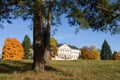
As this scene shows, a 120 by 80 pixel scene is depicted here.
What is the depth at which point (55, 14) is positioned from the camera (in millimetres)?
16891

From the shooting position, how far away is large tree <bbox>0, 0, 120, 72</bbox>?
16500 mm

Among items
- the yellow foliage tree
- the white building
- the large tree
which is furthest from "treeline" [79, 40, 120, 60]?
the large tree

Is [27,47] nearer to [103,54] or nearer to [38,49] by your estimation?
[103,54]

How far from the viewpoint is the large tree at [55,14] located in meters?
16.5

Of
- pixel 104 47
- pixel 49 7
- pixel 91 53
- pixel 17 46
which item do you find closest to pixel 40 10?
pixel 49 7

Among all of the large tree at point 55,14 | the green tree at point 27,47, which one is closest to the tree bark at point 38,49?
the large tree at point 55,14

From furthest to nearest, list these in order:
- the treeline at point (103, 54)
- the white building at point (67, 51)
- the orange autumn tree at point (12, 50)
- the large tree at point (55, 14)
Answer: the white building at point (67, 51) → the treeline at point (103, 54) → the orange autumn tree at point (12, 50) → the large tree at point (55, 14)

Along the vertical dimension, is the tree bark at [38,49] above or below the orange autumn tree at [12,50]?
below

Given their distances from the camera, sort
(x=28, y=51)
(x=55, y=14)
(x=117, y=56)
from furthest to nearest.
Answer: (x=117, y=56) < (x=28, y=51) < (x=55, y=14)

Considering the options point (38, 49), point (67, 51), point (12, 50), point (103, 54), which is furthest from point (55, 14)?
point (67, 51)

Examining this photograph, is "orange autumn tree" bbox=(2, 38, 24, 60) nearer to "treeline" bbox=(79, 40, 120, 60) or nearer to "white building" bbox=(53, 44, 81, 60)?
"treeline" bbox=(79, 40, 120, 60)

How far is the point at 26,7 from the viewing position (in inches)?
650

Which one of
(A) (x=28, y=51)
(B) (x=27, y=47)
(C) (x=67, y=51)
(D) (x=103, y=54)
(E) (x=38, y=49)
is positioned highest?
(C) (x=67, y=51)

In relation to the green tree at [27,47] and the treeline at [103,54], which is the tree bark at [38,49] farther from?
the treeline at [103,54]
